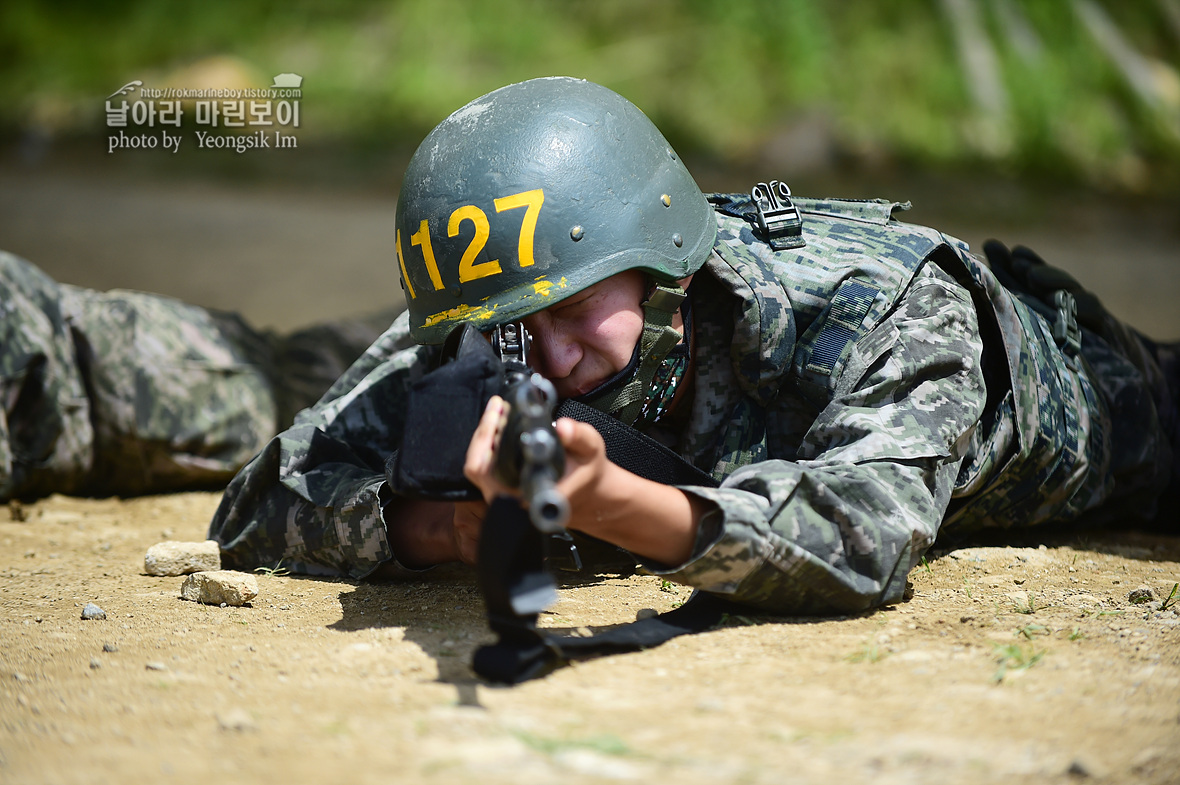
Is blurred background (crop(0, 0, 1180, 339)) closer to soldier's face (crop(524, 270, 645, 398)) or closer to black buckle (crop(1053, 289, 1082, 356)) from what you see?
black buckle (crop(1053, 289, 1082, 356))

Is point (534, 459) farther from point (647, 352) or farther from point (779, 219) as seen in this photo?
point (779, 219)

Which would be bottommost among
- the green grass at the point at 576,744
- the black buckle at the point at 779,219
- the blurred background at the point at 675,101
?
the green grass at the point at 576,744

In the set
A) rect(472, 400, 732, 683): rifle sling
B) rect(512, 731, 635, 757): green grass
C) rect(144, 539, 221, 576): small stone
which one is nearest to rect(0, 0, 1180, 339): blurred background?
rect(144, 539, 221, 576): small stone

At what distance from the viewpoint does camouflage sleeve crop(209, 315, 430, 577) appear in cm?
235

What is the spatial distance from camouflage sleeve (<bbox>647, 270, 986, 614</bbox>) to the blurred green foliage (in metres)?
6.26

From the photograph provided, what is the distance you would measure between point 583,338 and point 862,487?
64cm

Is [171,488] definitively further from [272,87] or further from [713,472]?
[272,87]

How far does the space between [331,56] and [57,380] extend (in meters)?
6.44

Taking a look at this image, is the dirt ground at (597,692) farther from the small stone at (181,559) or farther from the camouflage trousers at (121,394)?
the camouflage trousers at (121,394)

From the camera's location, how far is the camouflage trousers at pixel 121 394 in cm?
335

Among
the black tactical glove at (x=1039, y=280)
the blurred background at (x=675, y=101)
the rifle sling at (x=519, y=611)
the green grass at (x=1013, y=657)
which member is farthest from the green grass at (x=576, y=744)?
the blurred background at (x=675, y=101)

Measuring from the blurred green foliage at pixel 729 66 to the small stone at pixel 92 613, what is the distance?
6.54 m

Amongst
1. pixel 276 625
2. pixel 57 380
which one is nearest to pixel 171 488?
pixel 57 380

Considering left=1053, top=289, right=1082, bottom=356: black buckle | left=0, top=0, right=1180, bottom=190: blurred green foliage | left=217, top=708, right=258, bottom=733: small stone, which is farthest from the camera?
left=0, top=0, right=1180, bottom=190: blurred green foliage
